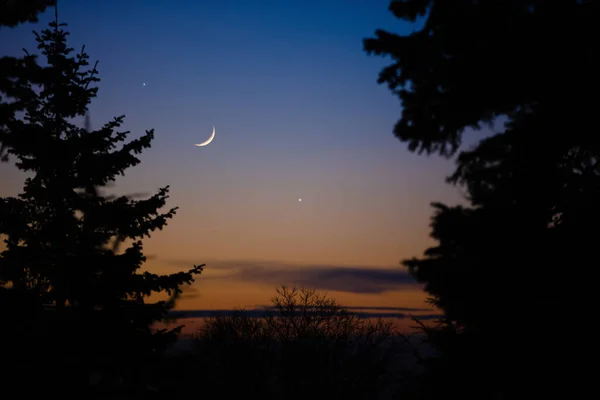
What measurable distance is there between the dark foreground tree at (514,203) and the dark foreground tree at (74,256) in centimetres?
1000

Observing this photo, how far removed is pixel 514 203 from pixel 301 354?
32350 mm

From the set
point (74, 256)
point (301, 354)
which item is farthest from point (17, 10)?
point (301, 354)

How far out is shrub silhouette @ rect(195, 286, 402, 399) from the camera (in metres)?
36.7

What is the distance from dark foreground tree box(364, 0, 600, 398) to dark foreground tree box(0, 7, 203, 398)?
10.00m

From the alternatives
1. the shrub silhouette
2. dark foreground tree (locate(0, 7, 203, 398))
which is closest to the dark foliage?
dark foreground tree (locate(0, 7, 203, 398))

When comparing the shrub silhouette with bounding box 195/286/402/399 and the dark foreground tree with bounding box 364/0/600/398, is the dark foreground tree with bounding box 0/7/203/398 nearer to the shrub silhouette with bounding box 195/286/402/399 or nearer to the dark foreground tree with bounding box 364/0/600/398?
the dark foreground tree with bounding box 364/0/600/398

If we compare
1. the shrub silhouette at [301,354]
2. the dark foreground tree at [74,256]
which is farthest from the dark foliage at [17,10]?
the shrub silhouette at [301,354]

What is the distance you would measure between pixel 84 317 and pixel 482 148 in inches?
466

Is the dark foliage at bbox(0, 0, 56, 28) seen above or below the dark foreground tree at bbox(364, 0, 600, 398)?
above

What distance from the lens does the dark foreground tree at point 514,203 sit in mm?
7285

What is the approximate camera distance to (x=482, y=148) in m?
8.23

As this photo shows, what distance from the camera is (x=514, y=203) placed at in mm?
7727

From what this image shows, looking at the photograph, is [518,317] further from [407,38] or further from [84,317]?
[84,317]

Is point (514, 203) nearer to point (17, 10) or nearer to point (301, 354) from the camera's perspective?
point (17, 10)
